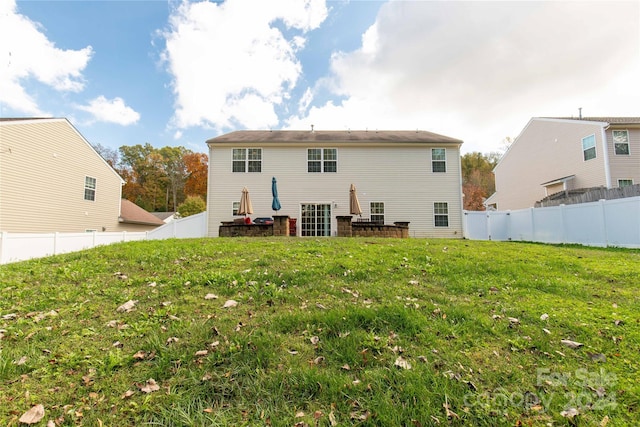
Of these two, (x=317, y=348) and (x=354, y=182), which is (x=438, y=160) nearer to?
(x=354, y=182)

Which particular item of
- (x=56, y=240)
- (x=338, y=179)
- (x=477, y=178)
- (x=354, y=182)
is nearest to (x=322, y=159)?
(x=338, y=179)

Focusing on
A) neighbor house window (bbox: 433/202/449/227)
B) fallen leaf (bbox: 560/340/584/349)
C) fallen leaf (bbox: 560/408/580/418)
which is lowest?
fallen leaf (bbox: 560/408/580/418)

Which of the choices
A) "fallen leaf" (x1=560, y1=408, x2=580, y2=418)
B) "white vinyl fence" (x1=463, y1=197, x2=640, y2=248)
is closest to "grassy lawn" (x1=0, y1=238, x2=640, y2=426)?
"fallen leaf" (x1=560, y1=408, x2=580, y2=418)

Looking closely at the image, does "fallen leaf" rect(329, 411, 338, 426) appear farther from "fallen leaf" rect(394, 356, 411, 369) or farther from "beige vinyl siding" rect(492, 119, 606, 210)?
"beige vinyl siding" rect(492, 119, 606, 210)

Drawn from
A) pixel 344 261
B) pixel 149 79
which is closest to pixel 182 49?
pixel 149 79

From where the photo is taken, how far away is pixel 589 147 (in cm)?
1587

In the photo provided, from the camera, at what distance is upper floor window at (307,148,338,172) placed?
581 inches

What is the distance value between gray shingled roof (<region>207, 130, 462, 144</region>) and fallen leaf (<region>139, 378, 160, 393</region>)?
13.5 meters

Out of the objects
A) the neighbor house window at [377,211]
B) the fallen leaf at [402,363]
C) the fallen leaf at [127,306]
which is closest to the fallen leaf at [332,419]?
the fallen leaf at [402,363]

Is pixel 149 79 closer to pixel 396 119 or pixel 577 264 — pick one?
pixel 396 119

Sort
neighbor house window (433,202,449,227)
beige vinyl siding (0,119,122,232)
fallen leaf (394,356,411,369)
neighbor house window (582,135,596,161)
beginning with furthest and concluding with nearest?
neighbor house window (582,135,596,161) → neighbor house window (433,202,449,227) → beige vinyl siding (0,119,122,232) → fallen leaf (394,356,411,369)

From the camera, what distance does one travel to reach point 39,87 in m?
11.3

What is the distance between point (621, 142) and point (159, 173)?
153ft

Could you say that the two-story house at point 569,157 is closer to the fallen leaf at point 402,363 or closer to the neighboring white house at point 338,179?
the neighboring white house at point 338,179
